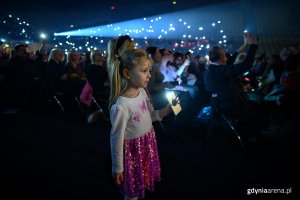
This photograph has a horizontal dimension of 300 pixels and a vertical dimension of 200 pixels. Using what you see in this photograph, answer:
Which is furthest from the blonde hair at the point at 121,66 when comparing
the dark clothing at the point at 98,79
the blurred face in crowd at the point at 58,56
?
the blurred face in crowd at the point at 58,56

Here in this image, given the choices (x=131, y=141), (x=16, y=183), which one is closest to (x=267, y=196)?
(x=131, y=141)

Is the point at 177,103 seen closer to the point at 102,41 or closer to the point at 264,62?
the point at 264,62

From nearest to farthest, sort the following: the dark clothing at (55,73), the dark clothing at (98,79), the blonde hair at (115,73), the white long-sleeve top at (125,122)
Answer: the white long-sleeve top at (125,122) → the blonde hair at (115,73) → the dark clothing at (98,79) → the dark clothing at (55,73)

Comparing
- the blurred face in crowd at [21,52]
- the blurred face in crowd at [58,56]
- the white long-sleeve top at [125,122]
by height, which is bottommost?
the white long-sleeve top at [125,122]

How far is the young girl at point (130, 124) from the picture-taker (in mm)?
1767

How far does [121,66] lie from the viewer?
1891mm

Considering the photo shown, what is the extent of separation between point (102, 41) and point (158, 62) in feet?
34.2

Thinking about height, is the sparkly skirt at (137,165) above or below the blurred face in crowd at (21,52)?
below

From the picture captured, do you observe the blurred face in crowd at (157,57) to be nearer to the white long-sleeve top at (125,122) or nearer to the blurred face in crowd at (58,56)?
the white long-sleeve top at (125,122)

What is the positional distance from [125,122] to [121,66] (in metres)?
0.43

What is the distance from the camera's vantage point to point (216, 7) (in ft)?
36.8

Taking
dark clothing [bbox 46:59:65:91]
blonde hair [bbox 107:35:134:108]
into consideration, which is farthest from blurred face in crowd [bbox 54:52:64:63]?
blonde hair [bbox 107:35:134:108]

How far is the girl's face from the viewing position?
5.99 feet

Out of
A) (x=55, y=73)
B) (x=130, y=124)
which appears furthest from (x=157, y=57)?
(x=130, y=124)
